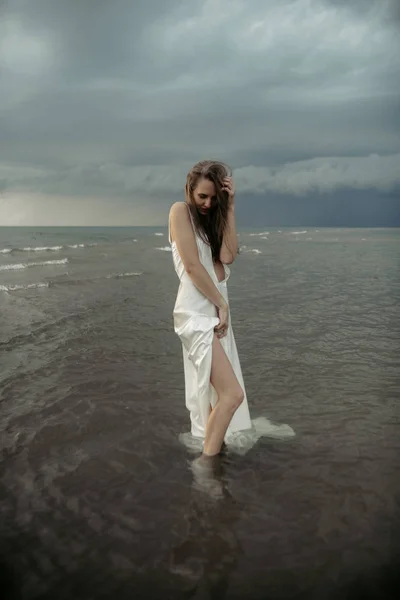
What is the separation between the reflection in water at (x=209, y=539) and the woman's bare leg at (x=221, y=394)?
30 cm

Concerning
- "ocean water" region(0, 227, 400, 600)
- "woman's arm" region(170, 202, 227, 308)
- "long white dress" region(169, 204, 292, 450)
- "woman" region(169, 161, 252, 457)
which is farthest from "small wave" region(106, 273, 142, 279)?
"woman's arm" region(170, 202, 227, 308)

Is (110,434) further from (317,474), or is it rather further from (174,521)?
(317,474)

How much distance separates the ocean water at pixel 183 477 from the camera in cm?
274

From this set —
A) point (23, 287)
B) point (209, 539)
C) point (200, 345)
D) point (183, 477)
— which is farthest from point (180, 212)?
point (23, 287)

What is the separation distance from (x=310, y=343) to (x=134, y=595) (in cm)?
595

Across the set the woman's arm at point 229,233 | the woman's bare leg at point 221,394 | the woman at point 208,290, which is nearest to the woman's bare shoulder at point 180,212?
the woman at point 208,290

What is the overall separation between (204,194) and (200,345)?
3.94ft

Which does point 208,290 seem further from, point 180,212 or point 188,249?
point 180,212

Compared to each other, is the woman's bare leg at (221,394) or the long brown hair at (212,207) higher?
the long brown hair at (212,207)

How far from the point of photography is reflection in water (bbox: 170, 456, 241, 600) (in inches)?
106

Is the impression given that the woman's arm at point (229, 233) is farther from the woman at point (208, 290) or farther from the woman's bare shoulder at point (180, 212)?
the woman's bare shoulder at point (180, 212)

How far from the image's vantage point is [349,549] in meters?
2.89

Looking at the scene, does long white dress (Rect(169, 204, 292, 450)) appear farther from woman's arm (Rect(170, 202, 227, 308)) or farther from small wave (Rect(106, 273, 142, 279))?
small wave (Rect(106, 273, 142, 279))

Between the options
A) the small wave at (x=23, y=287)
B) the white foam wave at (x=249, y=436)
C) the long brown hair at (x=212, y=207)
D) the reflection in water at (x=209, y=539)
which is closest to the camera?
the reflection in water at (x=209, y=539)
